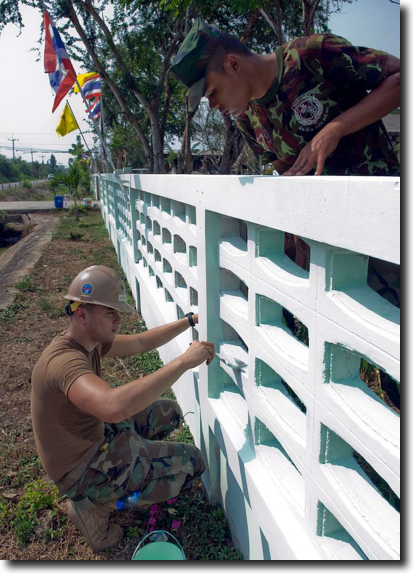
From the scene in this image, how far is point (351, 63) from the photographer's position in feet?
5.66

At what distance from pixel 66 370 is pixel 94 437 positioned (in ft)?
1.54

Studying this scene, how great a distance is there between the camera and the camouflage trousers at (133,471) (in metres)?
2.34

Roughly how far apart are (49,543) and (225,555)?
2.96ft

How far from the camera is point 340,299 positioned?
1.19 metres

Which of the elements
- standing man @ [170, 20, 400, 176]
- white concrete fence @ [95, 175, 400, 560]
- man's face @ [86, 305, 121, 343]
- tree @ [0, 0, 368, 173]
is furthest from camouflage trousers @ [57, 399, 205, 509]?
tree @ [0, 0, 368, 173]

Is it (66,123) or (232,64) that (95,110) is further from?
(232,64)

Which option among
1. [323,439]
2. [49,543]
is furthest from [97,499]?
[323,439]

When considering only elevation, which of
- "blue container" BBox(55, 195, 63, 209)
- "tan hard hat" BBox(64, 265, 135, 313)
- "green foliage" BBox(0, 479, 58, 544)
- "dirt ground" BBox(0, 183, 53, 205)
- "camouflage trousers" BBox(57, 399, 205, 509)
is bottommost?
"green foliage" BBox(0, 479, 58, 544)

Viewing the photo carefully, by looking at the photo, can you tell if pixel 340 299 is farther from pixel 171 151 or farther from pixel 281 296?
pixel 171 151

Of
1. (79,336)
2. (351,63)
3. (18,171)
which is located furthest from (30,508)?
(18,171)

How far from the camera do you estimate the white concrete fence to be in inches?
41.9

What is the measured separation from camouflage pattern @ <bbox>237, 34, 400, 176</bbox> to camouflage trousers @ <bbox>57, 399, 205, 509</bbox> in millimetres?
1608

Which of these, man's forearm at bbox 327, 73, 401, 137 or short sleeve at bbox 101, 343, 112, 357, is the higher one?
man's forearm at bbox 327, 73, 401, 137

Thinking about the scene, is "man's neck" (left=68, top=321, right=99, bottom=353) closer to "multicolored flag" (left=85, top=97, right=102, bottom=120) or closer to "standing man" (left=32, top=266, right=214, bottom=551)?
"standing man" (left=32, top=266, right=214, bottom=551)
